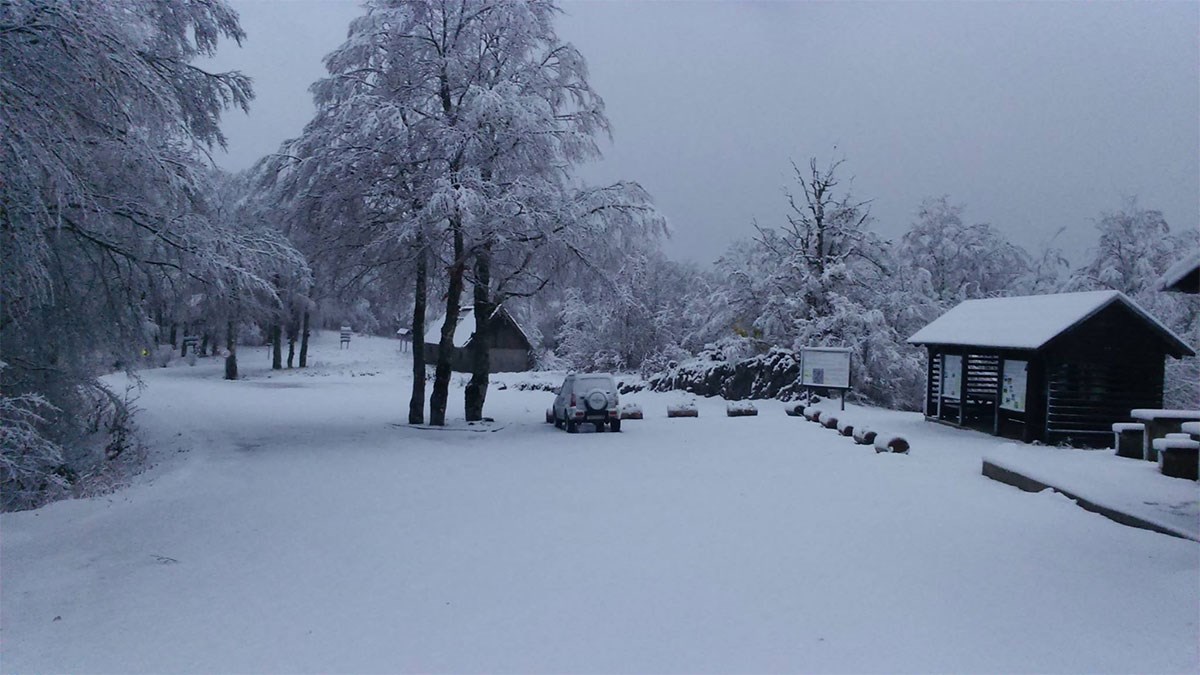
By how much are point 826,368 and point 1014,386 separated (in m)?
5.81

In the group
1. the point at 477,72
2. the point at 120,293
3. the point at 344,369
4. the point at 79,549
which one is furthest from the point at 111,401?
the point at 344,369

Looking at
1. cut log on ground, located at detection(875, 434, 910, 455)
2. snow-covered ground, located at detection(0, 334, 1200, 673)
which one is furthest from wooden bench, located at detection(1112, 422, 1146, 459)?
snow-covered ground, located at detection(0, 334, 1200, 673)

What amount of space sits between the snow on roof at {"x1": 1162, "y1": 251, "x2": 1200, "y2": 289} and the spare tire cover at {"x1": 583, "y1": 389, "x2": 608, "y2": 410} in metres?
12.2

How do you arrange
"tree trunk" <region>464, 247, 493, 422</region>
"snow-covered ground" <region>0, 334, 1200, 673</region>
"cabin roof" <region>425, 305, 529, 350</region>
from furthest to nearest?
"cabin roof" <region>425, 305, 529, 350</region> → "tree trunk" <region>464, 247, 493, 422</region> → "snow-covered ground" <region>0, 334, 1200, 673</region>

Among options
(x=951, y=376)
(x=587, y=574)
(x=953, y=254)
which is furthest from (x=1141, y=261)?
(x=587, y=574)

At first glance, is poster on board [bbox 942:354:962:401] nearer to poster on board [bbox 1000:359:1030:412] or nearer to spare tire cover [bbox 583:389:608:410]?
poster on board [bbox 1000:359:1030:412]

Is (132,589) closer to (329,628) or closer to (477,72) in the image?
(329,628)

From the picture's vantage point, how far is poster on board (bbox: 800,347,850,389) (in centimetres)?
2298

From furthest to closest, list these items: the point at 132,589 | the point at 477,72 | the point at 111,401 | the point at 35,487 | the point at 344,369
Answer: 1. the point at 344,369
2. the point at 477,72
3. the point at 111,401
4. the point at 35,487
5. the point at 132,589

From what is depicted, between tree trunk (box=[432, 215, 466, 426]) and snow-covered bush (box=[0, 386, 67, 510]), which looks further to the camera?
tree trunk (box=[432, 215, 466, 426])

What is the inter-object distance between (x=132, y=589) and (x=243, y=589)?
2.87ft

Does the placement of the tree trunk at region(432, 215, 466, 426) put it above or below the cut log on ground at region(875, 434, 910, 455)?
above

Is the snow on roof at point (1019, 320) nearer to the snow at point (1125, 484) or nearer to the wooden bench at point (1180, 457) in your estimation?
the snow at point (1125, 484)

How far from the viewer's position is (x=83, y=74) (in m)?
6.53
